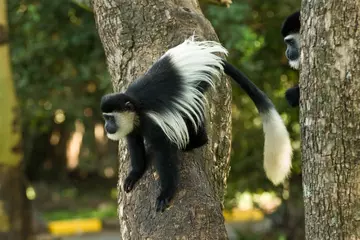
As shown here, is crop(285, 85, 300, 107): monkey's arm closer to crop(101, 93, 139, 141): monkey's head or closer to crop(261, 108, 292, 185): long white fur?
crop(261, 108, 292, 185): long white fur

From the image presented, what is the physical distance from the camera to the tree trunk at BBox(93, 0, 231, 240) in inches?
82.0

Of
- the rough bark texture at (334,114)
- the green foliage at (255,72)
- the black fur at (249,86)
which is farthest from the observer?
the green foliage at (255,72)

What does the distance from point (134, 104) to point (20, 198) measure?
112 centimetres

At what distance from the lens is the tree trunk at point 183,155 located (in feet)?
6.84

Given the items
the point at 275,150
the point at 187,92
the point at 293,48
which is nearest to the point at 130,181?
the point at 187,92

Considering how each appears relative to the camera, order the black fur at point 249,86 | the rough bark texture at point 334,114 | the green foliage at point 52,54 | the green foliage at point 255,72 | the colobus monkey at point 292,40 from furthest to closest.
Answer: the green foliage at point 52,54 → the green foliage at point 255,72 → the colobus monkey at point 292,40 → the black fur at point 249,86 → the rough bark texture at point 334,114

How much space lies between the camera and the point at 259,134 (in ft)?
16.0

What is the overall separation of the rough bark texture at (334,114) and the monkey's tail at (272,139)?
0.61 meters

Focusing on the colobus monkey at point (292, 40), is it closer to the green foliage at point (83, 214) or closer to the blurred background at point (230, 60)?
the blurred background at point (230, 60)

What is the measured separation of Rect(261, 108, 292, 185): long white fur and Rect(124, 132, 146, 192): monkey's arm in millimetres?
546

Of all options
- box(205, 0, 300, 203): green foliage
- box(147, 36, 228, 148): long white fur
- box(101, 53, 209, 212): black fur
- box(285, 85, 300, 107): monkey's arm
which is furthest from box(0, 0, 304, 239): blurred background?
box(101, 53, 209, 212): black fur

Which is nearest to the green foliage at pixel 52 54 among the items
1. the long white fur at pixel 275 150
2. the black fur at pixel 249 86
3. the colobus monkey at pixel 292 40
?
the colobus monkey at pixel 292 40

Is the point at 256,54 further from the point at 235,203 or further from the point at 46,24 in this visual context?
the point at 46,24

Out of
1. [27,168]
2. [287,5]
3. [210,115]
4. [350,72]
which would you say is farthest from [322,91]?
[27,168]
